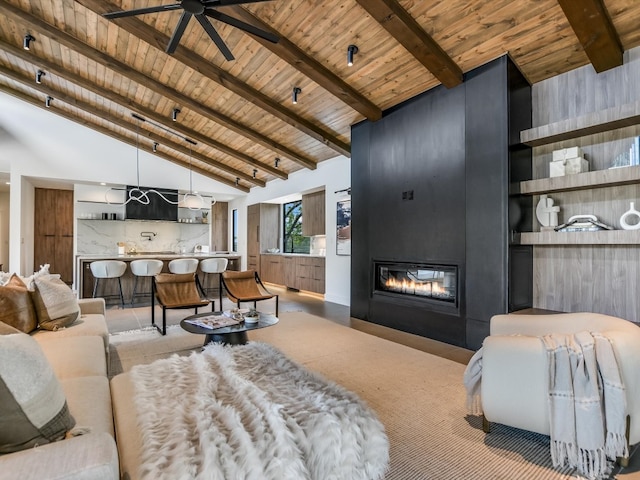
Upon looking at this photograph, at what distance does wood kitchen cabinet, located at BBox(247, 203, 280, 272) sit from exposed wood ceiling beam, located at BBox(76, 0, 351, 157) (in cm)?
423

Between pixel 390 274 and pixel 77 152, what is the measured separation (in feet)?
23.9

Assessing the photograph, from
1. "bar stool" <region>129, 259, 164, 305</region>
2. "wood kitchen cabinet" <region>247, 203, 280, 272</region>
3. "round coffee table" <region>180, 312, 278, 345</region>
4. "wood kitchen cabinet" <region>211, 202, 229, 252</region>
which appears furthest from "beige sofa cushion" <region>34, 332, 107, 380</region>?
"wood kitchen cabinet" <region>211, 202, 229, 252</region>

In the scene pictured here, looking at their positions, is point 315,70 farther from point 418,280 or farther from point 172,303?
point 172,303

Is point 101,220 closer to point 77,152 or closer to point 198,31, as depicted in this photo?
point 77,152

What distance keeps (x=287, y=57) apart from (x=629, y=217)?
365cm

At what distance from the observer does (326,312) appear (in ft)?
18.6

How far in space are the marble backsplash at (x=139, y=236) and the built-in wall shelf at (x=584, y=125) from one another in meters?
A: 7.80

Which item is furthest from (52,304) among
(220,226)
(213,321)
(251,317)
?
(220,226)

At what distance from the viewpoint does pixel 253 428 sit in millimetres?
1254

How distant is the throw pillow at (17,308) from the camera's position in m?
2.44

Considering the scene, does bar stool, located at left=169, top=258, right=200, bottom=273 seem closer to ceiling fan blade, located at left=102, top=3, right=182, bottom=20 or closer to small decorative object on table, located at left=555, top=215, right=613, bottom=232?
ceiling fan blade, located at left=102, top=3, right=182, bottom=20

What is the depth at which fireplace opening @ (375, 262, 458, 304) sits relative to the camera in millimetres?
3944

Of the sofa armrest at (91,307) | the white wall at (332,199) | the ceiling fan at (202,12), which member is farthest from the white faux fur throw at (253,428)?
the white wall at (332,199)

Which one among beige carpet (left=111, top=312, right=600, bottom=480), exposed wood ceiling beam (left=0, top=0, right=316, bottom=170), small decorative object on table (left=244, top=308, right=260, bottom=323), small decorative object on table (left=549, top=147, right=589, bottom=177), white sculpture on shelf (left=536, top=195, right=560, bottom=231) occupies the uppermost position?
exposed wood ceiling beam (left=0, top=0, right=316, bottom=170)
